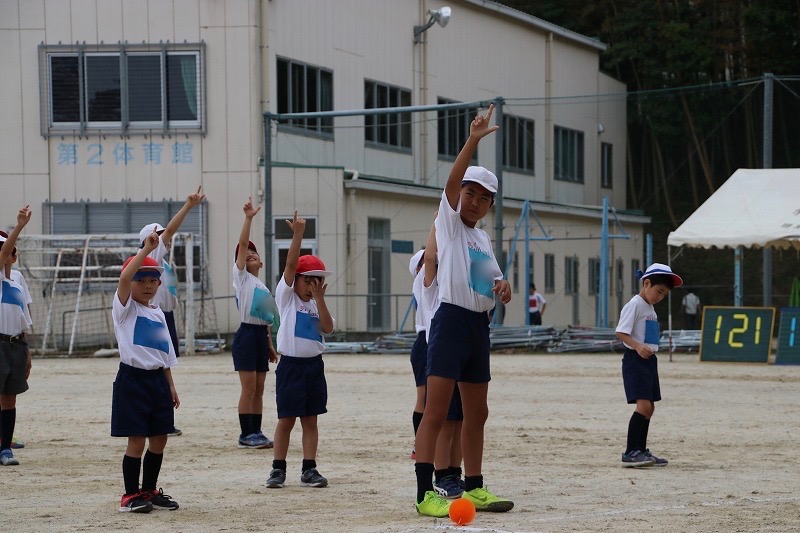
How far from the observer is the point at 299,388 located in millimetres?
9477

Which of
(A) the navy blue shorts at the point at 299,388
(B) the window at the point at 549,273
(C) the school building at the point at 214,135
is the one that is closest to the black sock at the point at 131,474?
(A) the navy blue shorts at the point at 299,388

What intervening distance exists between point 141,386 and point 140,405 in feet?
0.42

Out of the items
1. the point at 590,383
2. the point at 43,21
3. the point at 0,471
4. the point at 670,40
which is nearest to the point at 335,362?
the point at 590,383

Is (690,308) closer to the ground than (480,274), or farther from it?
closer to the ground

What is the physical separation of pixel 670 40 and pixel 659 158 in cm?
538

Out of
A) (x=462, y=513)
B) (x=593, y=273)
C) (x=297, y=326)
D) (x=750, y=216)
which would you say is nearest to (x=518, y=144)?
(x=593, y=273)

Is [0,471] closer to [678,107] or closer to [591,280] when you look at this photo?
[591,280]

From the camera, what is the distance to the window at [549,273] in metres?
41.0

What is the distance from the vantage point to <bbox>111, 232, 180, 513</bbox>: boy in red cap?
839cm

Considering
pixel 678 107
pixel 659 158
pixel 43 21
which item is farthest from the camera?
pixel 659 158

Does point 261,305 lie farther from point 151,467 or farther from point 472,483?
point 472,483

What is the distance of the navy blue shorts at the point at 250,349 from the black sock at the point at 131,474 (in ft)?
11.6

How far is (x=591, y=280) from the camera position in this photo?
138 ft

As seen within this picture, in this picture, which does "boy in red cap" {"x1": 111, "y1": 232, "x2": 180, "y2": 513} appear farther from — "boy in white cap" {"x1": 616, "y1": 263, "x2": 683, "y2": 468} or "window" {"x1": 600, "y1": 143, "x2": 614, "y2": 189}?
"window" {"x1": 600, "y1": 143, "x2": 614, "y2": 189}
